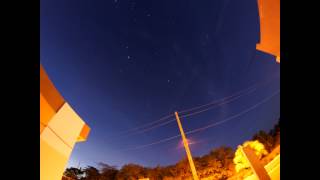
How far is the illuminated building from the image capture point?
414 centimetres

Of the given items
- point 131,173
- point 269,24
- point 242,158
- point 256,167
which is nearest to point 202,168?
point 242,158

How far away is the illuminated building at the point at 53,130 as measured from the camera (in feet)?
13.6

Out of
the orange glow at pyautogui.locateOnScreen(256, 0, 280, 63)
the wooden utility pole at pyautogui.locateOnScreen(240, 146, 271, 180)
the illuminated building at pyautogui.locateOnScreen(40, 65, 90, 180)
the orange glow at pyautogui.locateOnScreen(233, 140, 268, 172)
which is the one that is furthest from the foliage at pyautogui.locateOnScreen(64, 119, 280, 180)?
the illuminated building at pyautogui.locateOnScreen(40, 65, 90, 180)

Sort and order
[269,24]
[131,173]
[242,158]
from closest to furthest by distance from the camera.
→ 1. [269,24]
2. [242,158]
3. [131,173]

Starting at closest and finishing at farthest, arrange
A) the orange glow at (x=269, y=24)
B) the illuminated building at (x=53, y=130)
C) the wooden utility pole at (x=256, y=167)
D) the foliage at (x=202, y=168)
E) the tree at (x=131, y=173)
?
the illuminated building at (x=53, y=130) → the orange glow at (x=269, y=24) → the wooden utility pole at (x=256, y=167) → the foliage at (x=202, y=168) → the tree at (x=131, y=173)

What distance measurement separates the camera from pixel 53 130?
454 cm

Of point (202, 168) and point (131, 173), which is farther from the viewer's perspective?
point (131, 173)

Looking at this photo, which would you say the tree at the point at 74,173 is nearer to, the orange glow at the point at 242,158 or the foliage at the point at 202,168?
the foliage at the point at 202,168

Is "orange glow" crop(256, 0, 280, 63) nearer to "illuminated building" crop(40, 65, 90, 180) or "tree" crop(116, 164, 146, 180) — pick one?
"illuminated building" crop(40, 65, 90, 180)

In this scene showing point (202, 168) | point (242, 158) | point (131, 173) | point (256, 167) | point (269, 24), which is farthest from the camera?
point (131, 173)

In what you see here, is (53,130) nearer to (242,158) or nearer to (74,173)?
(242,158)

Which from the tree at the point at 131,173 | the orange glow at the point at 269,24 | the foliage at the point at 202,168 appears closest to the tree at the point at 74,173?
the foliage at the point at 202,168
